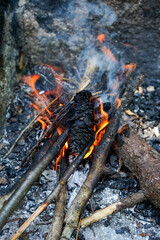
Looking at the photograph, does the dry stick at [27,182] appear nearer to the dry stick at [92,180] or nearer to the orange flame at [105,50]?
the dry stick at [92,180]

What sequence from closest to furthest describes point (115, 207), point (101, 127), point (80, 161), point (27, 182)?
point (27, 182) < point (115, 207) < point (80, 161) < point (101, 127)

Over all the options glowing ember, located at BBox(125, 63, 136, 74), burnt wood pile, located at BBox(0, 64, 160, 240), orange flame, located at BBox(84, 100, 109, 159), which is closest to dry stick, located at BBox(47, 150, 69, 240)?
burnt wood pile, located at BBox(0, 64, 160, 240)

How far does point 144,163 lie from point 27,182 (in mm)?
1123

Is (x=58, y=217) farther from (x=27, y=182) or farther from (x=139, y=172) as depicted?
(x=139, y=172)

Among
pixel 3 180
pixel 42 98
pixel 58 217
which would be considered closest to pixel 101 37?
pixel 42 98

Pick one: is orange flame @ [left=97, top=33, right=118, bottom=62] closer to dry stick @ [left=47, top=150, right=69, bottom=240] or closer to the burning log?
the burning log

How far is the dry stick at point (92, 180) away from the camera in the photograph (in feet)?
6.13

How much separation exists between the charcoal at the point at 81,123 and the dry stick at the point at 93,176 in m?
0.18

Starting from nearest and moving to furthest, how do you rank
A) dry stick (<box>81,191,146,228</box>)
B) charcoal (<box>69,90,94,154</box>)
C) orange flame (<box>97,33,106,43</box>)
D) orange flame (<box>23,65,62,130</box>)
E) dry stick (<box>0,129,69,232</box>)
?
dry stick (<box>0,129,69,232</box>) → dry stick (<box>81,191,146,228</box>) → charcoal (<box>69,90,94,154</box>) → orange flame (<box>23,65,62,130</box>) → orange flame (<box>97,33,106,43</box>)

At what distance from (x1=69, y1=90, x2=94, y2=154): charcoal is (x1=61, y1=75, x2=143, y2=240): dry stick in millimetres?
177

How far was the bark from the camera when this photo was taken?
209cm

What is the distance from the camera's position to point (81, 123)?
239 centimetres

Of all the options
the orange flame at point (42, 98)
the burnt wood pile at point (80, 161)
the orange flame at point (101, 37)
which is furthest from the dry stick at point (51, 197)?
the orange flame at point (101, 37)

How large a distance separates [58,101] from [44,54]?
46.4 inches
